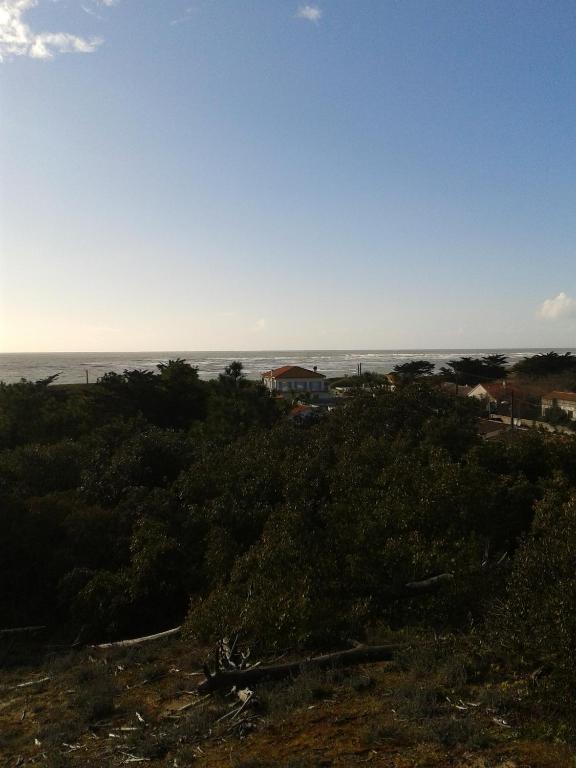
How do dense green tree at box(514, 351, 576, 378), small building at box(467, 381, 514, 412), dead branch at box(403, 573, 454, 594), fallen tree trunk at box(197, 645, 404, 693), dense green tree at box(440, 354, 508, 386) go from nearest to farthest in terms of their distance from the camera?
1. fallen tree trunk at box(197, 645, 404, 693)
2. dead branch at box(403, 573, 454, 594)
3. small building at box(467, 381, 514, 412)
4. dense green tree at box(440, 354, 508, 386)
5. dense green tree at box(514, 351, 576, 378)

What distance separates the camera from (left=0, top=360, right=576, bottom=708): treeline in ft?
31.9

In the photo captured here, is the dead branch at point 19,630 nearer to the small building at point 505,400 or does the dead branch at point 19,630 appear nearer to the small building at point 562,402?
the small building at point 562,402

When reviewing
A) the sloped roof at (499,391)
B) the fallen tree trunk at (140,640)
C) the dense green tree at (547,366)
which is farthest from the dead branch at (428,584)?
the dense green tree at (547,366)

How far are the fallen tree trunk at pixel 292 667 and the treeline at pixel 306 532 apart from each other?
0.58 meters

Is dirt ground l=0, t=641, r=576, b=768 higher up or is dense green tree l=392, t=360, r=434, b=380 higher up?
dense green tree l=392, t=360, r=434, b=380

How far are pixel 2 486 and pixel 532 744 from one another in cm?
1544

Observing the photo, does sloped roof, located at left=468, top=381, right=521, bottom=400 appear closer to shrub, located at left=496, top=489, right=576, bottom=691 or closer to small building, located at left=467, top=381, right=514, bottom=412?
small building, located at left=467, top=381, right=514, bottom=412

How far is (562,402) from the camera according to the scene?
52844 mm

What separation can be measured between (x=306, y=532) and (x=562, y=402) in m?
47.7

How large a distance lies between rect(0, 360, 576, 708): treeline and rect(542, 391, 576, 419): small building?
34869 millimetres

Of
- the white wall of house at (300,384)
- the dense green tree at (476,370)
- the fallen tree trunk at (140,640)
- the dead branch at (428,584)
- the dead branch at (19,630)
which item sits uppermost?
the dense green tree at (476,370)

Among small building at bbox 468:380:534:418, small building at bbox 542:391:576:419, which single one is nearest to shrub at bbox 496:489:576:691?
small building at bbox 542:391:576:419

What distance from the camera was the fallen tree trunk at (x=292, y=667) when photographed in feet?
28.3

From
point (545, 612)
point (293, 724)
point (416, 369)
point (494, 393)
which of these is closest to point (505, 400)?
point (494, 393)
